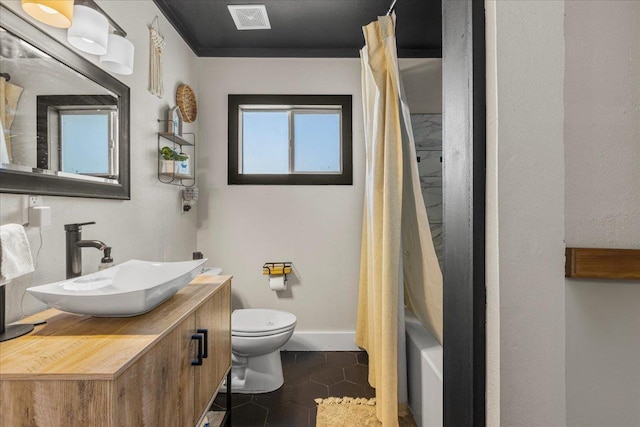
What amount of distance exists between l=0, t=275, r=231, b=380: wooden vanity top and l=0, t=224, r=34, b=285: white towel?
0.17 m

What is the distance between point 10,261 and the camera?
0.83 metres

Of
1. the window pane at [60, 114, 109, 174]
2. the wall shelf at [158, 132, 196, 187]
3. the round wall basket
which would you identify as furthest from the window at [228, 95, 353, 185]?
the window pane at [60, 114, 109, 174]

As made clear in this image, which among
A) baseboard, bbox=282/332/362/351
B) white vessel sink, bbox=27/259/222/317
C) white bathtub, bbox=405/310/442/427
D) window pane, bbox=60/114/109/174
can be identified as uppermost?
window pane, bbox=60/114/109/174

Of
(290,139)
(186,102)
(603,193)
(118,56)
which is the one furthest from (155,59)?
(603,193)

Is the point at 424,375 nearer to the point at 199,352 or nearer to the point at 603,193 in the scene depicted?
the point at 199,352

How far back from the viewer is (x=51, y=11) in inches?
41.1

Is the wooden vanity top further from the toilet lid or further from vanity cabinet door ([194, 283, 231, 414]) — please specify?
the toilet lid

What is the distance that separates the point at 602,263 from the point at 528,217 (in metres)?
0.19

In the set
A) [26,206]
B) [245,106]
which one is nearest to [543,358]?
[26,206]

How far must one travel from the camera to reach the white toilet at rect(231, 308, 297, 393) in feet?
6.07

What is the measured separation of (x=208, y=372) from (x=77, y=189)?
2.96 ft

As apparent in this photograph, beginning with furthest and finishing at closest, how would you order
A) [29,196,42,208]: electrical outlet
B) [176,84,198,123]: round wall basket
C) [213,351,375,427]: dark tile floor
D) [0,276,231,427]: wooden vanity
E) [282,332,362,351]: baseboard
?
[282,332,362,351]: baseboard → [176,84,198,123]: round wall basket → [213,351,375,427]: dark tile floor → [29,196,42,208]: electrical outlet → [0,276,231,427]: wooden vanity

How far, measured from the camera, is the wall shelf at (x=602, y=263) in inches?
25.9

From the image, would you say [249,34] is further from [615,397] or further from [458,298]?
[615,397]
